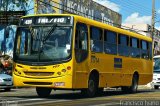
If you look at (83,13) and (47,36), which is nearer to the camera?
(47,36)

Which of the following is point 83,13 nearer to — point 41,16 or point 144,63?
point 144,63

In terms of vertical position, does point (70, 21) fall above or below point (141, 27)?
below

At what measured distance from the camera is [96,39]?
21359 mm

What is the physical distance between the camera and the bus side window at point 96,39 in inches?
827

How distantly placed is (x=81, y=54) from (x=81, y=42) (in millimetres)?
475

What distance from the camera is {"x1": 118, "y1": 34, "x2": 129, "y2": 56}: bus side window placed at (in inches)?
952

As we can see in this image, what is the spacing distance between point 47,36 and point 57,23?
26.3 inches

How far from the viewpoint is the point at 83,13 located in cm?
4728

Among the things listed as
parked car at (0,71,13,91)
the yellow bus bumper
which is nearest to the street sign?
parked car at (0,71,13,91)

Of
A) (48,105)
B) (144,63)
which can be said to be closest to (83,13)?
(144,63)

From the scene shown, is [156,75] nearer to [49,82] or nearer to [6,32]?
[6,32]

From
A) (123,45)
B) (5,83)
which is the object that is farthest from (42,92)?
(5,83)

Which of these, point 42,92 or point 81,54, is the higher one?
point 81,54

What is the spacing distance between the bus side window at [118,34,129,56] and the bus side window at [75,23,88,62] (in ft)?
13.5
